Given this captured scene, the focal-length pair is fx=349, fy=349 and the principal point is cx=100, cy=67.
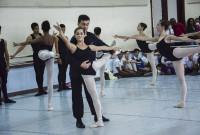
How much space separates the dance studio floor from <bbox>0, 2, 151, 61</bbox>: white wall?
178cm

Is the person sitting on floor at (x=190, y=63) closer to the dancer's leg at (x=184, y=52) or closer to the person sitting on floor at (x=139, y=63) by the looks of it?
the person sitting on floor at (x=139, y=63)

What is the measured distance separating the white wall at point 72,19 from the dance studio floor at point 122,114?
1781 millimetres

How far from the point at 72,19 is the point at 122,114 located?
5346 millimetres

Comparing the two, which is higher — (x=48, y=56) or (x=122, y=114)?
(x=48, y=56)

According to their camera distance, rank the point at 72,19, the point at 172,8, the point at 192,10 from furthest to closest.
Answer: the point at 192,10, the point at 172,8, the point at 72,19

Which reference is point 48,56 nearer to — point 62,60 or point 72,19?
point 62,60

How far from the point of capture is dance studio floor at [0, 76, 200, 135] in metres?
4.91

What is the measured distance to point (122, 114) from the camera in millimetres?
5980

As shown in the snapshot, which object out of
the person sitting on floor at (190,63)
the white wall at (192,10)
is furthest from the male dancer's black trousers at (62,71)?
the white wall at (192,10)

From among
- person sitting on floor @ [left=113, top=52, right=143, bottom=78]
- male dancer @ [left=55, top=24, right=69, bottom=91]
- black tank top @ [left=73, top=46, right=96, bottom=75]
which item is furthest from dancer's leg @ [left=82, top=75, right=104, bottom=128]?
person sitting on floor @ [left=113, top=52, right=143, bottom=78]

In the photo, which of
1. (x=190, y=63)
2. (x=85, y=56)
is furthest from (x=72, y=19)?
(x=85, y=56)

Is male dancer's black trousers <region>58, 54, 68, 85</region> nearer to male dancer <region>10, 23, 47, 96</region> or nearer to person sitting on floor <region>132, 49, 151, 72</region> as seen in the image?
male dancer <region>10, 23, 47, 96</region>

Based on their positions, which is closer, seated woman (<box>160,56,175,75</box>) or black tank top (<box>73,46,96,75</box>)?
black tank top (<box>73,46,96,75</box>)

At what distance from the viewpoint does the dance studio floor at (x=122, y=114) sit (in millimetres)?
4914
